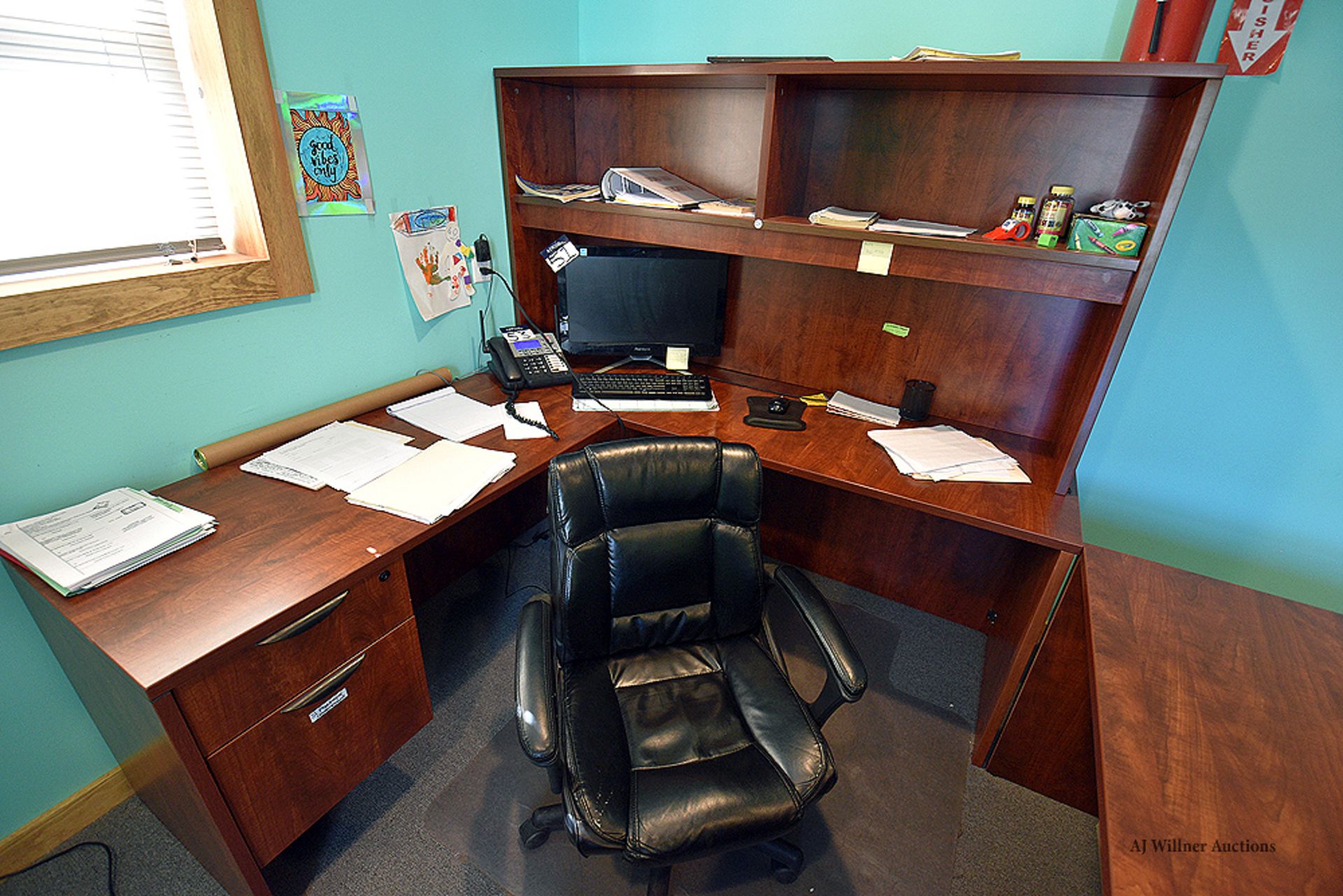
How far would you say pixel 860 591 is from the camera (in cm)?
230

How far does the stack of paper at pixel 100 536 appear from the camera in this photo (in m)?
1.08

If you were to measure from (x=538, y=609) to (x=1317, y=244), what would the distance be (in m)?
2.01

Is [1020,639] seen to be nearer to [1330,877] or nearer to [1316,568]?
[1330,877]

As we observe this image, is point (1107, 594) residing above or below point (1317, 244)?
below

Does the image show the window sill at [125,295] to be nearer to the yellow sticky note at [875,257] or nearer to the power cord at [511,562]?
the power cord at [511,562]

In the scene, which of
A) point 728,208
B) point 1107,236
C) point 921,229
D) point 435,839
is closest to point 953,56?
point 921,229

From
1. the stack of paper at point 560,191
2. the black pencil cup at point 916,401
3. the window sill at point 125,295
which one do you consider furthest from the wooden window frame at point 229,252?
the black pencil cup at point 916,401

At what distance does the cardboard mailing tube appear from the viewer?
1447 millimetres

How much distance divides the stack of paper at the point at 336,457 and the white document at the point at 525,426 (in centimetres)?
26

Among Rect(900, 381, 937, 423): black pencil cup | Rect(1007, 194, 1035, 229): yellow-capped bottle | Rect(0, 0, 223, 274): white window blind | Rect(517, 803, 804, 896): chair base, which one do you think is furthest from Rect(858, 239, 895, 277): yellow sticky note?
Rect(0, 0, 223, 274): white window blind

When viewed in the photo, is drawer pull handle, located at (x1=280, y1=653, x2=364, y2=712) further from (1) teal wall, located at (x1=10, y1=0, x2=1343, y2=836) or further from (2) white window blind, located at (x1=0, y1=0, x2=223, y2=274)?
(2) white window blind, located at (x1=0, y1=0, x2=223, y2=274)

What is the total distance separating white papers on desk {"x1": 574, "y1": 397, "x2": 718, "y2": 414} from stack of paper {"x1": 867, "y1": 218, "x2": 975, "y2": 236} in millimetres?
721

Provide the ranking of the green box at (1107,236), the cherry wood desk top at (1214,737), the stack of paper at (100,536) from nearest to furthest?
the cherry wood desk top at (1214,737), the stack of paper at (100,536), the green box at (1107,236)

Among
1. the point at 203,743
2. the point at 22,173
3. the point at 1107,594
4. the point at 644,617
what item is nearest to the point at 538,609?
the point at 644,617
